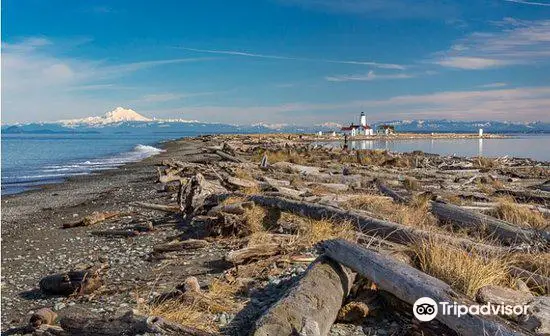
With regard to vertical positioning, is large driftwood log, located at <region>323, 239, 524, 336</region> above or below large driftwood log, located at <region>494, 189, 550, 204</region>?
above

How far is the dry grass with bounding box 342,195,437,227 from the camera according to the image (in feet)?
33.7

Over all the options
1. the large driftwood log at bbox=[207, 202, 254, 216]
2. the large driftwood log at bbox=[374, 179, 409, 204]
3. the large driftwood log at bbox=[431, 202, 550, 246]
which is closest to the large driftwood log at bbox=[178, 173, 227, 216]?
the large driftwood log at bbox=[207, 202, 254, 216]

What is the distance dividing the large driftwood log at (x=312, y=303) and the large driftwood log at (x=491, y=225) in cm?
402

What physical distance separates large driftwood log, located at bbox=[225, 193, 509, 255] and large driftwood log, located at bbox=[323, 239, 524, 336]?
1819 millimetres

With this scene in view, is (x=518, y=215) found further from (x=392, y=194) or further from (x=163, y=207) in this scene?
(x=163, y=207)

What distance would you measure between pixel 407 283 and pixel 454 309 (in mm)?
648

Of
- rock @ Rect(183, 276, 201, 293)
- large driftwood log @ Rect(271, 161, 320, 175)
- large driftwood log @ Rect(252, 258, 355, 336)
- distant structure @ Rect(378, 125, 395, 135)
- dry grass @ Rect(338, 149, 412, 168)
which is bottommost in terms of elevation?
distant structure @ Rect(378, 125, 395, 135)

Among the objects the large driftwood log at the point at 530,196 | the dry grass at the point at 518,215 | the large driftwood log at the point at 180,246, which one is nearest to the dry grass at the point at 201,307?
the large driftwood log at the point at 180,246

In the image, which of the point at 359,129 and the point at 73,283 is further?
the point at 359,129

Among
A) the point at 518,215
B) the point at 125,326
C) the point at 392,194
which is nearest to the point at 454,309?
the point at 125,326

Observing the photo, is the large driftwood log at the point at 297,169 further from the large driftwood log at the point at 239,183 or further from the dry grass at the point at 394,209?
the dry grass at the point at 394,209

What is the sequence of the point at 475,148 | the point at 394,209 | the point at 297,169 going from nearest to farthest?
the point at 394,209, the point at 297,169, the point at 475,148

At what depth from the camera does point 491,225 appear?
9.38 meters

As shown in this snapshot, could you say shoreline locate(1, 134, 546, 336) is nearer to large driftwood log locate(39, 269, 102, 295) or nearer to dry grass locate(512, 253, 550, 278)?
large driftwood log locate(39, 269, 102, 295)
